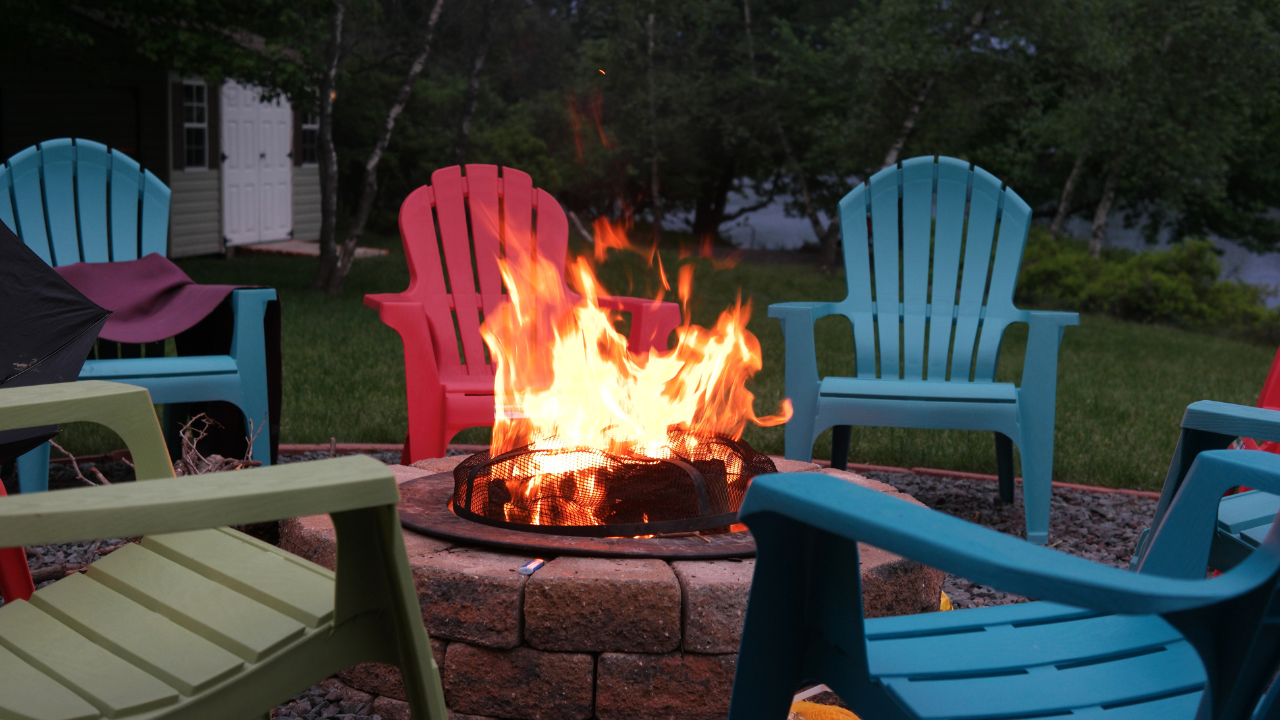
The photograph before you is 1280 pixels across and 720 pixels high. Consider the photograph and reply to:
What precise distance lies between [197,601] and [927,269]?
2.78m

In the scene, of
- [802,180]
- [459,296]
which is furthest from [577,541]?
[802,180]

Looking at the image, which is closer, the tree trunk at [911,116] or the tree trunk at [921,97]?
the tree trunk at [921,97]

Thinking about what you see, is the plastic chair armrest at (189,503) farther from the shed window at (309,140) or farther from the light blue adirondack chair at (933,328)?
the shed window at (309,140)

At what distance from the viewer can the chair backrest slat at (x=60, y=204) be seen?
349 centimetres

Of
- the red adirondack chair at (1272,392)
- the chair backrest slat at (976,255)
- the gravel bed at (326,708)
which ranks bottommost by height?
the gravel bed at (326,708)

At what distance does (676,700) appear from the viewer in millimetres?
1694

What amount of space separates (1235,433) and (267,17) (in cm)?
747

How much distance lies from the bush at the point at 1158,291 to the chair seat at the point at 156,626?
10303 millimetres

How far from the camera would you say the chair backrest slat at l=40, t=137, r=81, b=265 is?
3.49 m

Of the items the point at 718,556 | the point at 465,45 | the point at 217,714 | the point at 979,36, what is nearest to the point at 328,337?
the point at 718,556

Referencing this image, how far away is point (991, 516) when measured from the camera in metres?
3.26

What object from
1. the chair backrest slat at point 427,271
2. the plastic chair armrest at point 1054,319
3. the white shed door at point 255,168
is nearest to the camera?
the plastic chair armrest at point 1054,319

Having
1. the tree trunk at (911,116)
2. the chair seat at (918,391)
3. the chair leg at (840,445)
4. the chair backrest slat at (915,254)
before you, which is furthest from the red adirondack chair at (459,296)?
the tree trunk at (911,116)

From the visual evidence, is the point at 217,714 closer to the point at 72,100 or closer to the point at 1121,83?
the point at 72,100
